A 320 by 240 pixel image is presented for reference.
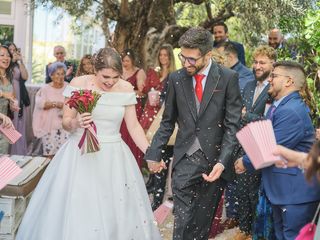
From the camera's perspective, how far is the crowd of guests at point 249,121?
4598 mm

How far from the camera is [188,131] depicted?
4.82 meters

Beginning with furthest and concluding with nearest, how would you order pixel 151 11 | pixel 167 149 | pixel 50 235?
pixel 151 11 < pixel 167 149 < pixel 50 235

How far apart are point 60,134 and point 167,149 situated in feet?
7.80

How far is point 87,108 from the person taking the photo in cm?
485

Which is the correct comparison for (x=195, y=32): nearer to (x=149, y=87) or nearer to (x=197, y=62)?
(x=197, y=62)

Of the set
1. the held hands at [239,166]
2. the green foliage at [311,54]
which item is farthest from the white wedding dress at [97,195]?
the green foliage at [311,54]

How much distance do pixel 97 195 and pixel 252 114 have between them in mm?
1893

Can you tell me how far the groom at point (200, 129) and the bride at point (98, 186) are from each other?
483mm

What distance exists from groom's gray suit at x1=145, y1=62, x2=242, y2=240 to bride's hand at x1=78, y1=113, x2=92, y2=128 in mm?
693

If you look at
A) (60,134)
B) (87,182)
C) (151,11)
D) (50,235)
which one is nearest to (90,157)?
(87,182)

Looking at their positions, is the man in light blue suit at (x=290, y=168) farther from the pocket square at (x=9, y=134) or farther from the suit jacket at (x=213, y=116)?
the pocket square at (x=9, y=134)

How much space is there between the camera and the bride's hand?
4862mm

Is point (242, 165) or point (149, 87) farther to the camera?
point (149, 87)

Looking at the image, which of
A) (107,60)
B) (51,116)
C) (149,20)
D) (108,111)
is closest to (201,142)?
(108,111)
